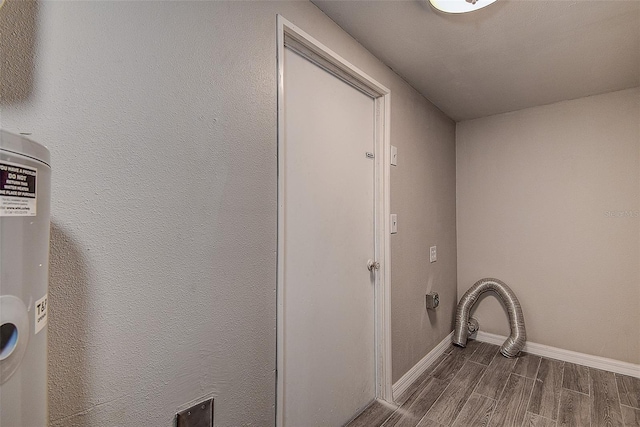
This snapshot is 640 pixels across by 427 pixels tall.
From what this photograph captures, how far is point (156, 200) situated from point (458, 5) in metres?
1.60

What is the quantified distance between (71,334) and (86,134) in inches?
21.1

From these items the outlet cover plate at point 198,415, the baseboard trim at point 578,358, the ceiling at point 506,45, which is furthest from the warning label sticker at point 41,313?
the baseboard trim at point 578,358

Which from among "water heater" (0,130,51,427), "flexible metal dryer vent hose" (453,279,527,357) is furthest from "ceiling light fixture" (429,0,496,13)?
"flexible metal dryer vent hose" (453,279,527,357)

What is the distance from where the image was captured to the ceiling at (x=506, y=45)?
1460 millimetres

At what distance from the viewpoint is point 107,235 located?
2.62 ft

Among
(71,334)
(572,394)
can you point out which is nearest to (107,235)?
(71,334)

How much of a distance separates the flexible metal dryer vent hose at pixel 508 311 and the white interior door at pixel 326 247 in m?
1.34

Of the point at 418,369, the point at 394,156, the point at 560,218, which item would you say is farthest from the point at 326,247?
the point at 560,218

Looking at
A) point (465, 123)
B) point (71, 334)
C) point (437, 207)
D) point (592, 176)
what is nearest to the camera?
point (71, 334)

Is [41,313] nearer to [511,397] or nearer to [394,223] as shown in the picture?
[394,223]

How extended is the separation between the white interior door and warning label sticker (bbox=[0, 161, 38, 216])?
0.89 meters

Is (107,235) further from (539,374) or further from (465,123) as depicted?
(465,123)

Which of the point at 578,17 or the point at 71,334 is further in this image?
the point at 578,17

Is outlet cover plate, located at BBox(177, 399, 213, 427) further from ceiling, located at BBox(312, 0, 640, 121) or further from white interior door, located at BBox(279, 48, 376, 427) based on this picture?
ceiling, located at BBox(312, 0, 640, 121)
